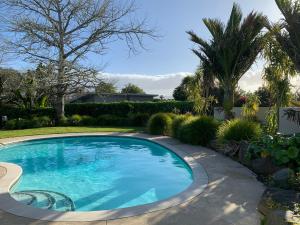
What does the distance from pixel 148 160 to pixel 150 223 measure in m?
6.89

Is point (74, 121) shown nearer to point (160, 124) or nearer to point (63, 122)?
point (63, 122)

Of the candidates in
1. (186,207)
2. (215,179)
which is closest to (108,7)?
(215,179)

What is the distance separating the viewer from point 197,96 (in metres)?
17.9

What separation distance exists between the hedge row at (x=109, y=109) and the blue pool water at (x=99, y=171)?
9450mm

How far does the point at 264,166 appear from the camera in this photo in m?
7.44

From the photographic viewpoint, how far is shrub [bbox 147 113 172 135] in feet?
53.7

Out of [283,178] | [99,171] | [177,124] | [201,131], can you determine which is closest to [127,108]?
[177,124]

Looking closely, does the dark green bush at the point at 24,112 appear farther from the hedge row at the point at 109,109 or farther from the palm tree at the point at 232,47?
the palm tree at the point at 232,47

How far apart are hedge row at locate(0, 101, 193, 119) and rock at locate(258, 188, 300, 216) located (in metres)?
19.0

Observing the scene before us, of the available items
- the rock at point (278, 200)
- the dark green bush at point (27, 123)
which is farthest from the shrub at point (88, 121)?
the rock at point (278, 200)

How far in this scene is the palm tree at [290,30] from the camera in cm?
1029

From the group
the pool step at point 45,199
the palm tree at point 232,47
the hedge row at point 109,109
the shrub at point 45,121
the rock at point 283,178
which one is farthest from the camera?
the hedge row at point 109,109

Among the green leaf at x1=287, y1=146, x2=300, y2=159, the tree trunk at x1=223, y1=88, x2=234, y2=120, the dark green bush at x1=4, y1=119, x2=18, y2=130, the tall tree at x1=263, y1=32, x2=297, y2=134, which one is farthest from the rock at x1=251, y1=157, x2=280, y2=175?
the dark green bush at x1=4, y1=119, x2=18, y2=130

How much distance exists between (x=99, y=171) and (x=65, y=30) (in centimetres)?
1712
